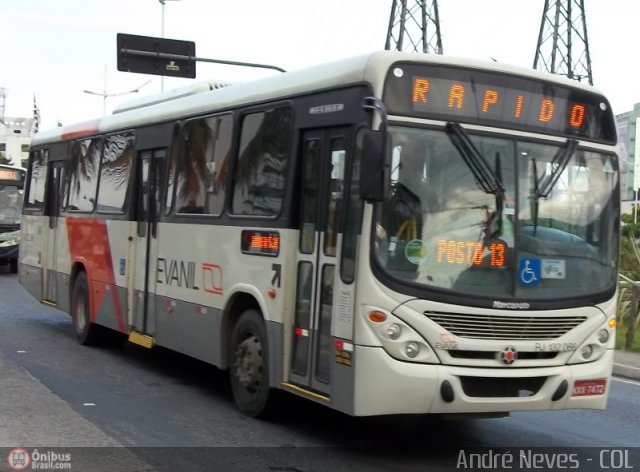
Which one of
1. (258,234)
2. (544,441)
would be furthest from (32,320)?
(544,441)

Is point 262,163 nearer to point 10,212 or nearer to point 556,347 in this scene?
point 556,347

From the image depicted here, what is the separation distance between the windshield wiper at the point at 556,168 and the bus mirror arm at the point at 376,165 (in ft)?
4.29

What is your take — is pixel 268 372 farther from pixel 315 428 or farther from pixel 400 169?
pixel 400 169

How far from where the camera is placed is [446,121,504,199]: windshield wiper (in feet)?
22.0

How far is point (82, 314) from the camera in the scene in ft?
40.9

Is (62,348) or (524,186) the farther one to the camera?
(62,348)

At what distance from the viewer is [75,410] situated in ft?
26.8

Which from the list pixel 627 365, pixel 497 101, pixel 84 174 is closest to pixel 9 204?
pixel 84 174

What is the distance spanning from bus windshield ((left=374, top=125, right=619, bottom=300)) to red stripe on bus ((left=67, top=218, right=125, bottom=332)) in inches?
217

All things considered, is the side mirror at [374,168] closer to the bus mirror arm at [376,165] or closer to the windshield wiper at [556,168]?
the bus mirror arm at [376,165]

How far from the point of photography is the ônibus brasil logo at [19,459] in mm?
6319

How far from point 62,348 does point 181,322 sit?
337cm

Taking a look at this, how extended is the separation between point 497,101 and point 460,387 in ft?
7.26

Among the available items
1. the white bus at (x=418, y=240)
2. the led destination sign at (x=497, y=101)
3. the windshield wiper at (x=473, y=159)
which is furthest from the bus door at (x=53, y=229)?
the windshield wiper at (x=473, y=159)
